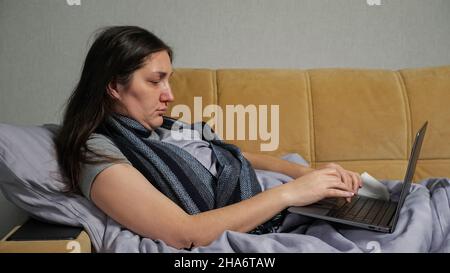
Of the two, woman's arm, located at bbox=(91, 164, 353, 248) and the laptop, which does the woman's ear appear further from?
the laptop

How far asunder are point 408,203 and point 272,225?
0.31m

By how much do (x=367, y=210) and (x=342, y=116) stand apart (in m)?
0.52

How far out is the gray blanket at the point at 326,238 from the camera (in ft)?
2.68

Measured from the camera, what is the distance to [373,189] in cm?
112

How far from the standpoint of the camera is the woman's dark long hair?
96 cm

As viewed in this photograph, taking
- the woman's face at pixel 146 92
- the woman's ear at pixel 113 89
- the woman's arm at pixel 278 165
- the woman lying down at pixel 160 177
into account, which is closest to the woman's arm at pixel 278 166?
the woman's arm at pixel 278 165

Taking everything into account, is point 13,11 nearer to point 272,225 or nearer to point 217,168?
point 217,168

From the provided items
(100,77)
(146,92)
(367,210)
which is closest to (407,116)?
(367,210)

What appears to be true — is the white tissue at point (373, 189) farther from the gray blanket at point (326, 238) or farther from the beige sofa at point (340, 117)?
the beige sofa at point (340, 117)

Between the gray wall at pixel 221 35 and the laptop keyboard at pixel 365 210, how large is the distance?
2.49 feet

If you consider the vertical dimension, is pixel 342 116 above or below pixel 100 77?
below

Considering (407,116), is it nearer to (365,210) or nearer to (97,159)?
(365,210)

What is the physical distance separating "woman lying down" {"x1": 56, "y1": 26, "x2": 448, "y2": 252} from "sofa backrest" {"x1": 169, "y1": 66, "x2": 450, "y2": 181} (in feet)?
1.07

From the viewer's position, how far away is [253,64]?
1.68 m
